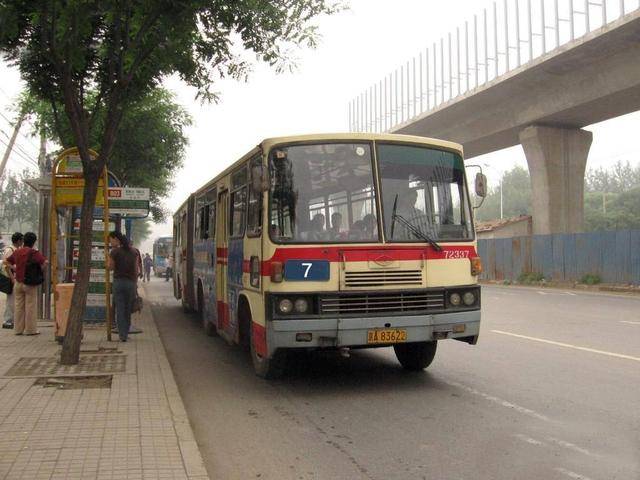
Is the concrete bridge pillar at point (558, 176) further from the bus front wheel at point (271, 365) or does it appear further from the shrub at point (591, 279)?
the bus front wheel at point (271, 365)

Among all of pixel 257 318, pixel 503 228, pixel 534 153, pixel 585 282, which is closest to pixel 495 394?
pixel 257 318

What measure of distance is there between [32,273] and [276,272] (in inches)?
266

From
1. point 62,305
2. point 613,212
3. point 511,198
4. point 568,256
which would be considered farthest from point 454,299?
point 511,198

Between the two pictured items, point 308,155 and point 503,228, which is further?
point 503,228

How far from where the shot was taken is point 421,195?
7598 mm

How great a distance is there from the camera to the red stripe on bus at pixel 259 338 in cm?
721

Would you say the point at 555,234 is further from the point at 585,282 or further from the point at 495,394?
the point at 495,394

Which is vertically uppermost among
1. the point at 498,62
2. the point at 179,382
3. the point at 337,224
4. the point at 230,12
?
the point at 498,62

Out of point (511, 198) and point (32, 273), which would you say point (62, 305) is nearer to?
point (32, 273)

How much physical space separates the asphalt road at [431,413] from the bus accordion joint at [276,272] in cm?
128

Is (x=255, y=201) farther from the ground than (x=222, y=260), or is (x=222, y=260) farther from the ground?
(x=255, y=201)

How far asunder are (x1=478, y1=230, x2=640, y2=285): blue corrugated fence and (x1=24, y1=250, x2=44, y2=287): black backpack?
20491 mm

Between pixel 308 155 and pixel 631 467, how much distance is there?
4319mm

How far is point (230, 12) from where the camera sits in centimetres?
943
